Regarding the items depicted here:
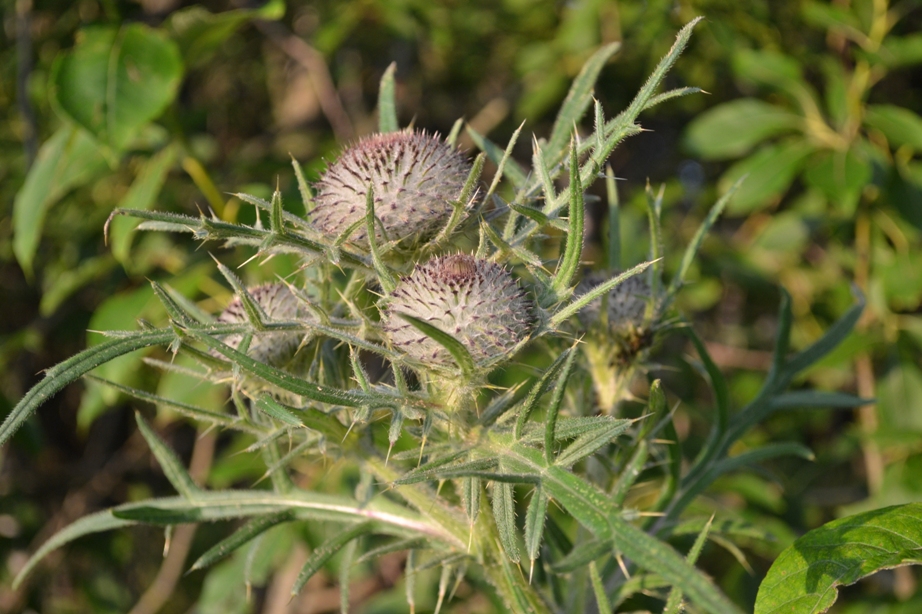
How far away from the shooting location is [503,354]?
1309 millimetres

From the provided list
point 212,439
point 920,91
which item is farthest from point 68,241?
point 920,91

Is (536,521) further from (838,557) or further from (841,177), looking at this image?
(841,177)

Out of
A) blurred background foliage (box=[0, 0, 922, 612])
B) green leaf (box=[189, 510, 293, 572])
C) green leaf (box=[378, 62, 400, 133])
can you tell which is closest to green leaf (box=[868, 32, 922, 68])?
blurred background foliage (box=[0, 0, 922, 612])

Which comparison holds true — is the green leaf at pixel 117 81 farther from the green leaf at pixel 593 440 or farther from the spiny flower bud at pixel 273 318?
the green leaf at pixel 593 440

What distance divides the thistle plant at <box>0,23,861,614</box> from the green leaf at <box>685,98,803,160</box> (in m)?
1.82

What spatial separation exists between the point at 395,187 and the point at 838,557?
1014 millimetres

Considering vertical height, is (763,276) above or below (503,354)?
below

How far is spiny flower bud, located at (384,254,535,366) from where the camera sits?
134 cm

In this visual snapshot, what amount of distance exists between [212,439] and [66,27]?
225 cm

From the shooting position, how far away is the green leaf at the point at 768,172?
11.1ft

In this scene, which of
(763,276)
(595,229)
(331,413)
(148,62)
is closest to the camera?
(331,413)

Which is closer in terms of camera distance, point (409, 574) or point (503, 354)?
point (503, 354)

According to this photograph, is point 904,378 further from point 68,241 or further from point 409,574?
point 68,241

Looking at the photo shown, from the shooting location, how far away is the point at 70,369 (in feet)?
4.10
